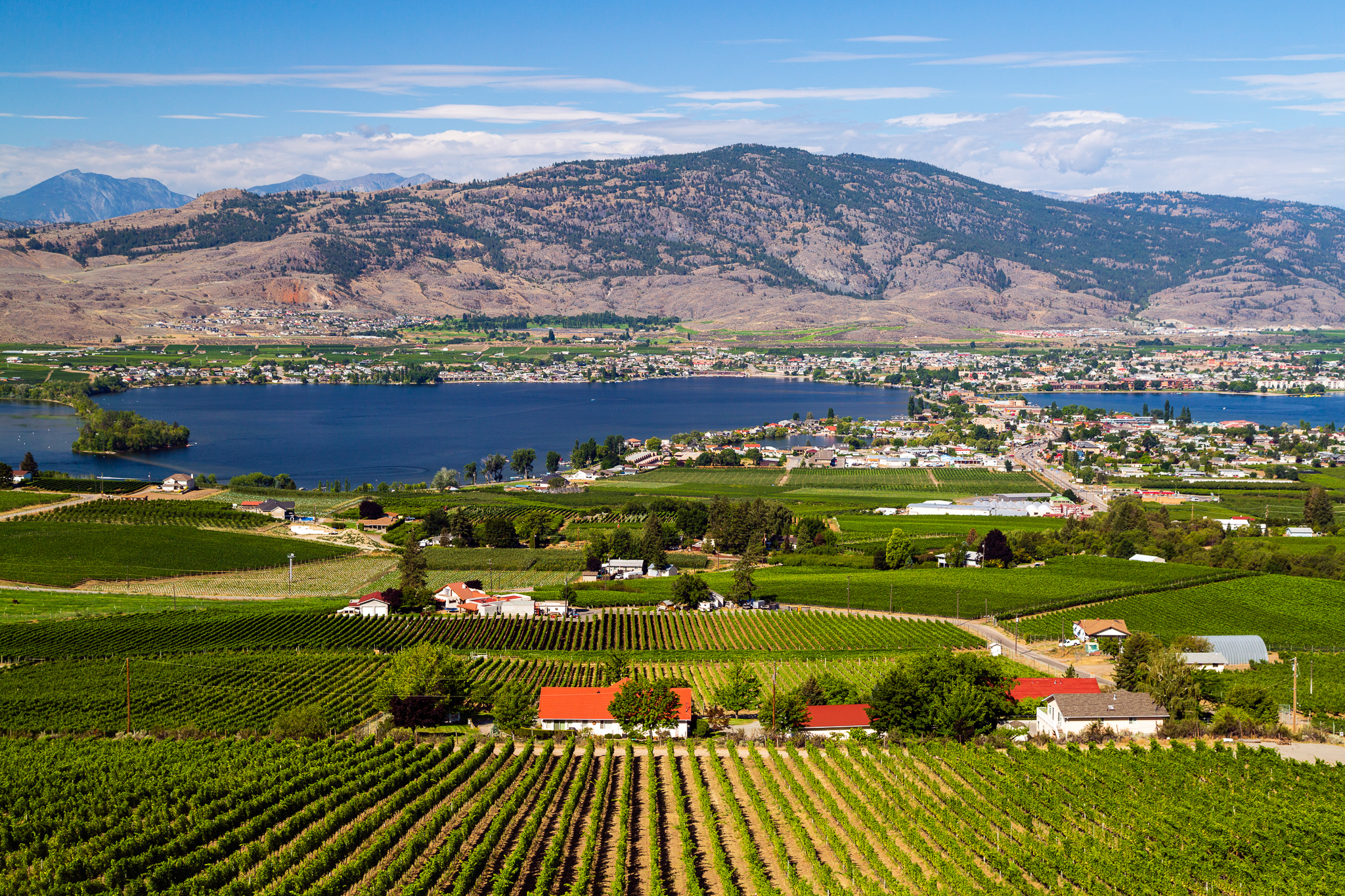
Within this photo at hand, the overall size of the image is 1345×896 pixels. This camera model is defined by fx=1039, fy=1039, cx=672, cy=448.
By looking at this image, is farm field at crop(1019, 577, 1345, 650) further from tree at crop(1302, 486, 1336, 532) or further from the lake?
the lake

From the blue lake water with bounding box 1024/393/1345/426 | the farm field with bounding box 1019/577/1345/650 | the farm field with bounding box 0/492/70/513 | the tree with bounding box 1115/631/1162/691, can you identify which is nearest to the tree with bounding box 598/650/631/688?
the tree with bounding box 1115/631/1162/691

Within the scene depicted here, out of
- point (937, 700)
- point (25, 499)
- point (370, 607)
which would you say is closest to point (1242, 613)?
point (937, 700)

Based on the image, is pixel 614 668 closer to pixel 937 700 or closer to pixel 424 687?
pixel 424 687

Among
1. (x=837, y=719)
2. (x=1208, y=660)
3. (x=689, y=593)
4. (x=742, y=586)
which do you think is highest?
(x=837, y=719)

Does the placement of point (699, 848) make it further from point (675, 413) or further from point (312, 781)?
point (675, 413)

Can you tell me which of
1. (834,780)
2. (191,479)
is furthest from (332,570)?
(834,780)
